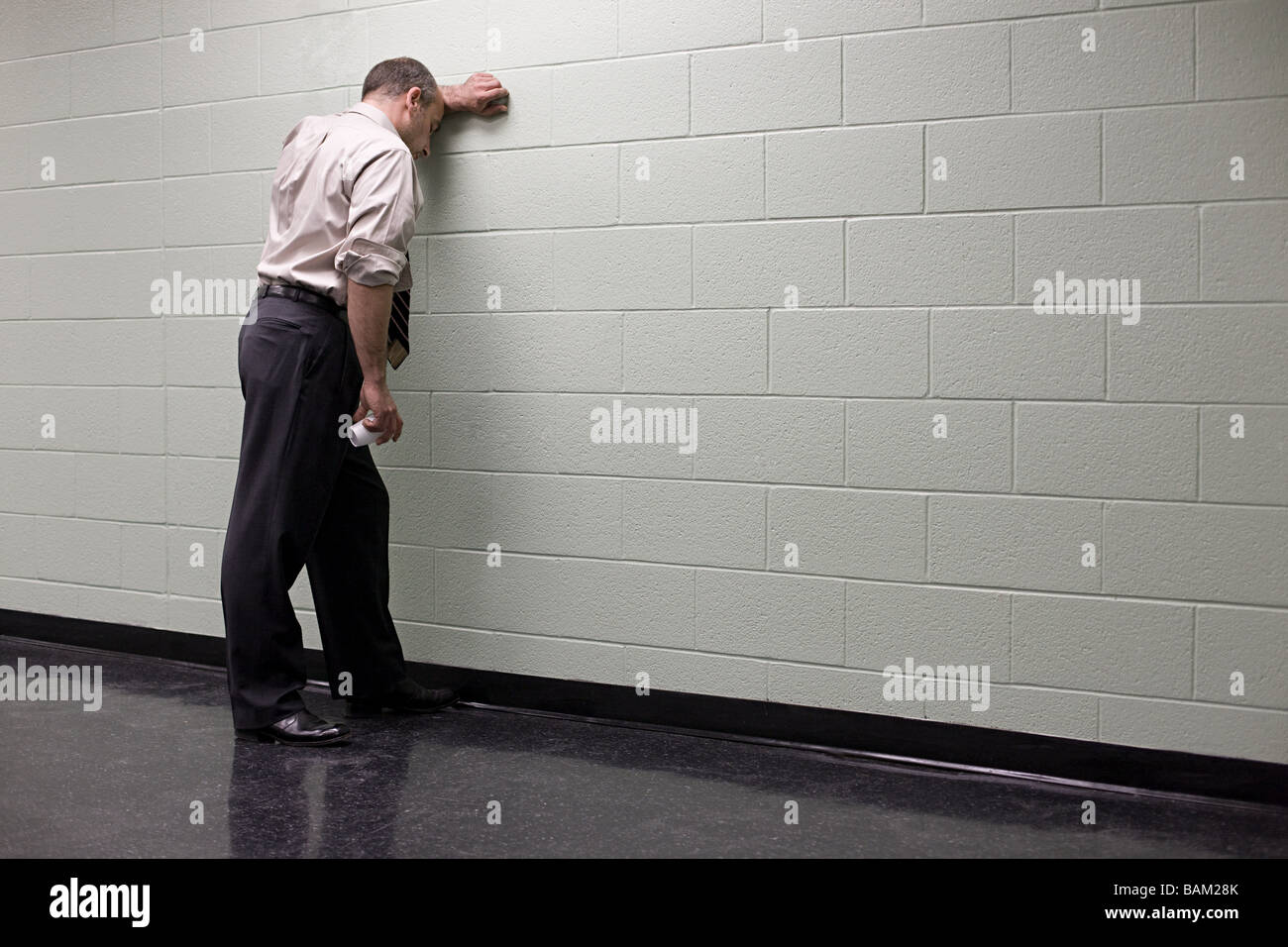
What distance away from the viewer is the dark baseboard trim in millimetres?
2676

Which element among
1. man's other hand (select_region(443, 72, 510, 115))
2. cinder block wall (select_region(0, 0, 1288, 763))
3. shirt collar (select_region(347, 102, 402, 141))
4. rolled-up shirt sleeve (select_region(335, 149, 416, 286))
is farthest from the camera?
man's other hand (select_region(443, 72, 510, 115))

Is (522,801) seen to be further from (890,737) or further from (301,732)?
(890,737)

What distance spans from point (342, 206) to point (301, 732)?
1.32 meters

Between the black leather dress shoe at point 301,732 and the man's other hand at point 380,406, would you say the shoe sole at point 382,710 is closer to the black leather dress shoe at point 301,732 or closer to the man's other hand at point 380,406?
the black leather dress shoe at point 301,732

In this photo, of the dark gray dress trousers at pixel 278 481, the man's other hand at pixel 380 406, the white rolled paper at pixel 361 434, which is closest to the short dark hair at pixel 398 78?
the dark gray dress trousers at pixel 278 481

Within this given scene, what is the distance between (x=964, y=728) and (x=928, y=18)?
1.67 metres

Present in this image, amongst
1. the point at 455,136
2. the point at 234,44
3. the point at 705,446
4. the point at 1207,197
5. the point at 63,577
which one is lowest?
the point at 63,577

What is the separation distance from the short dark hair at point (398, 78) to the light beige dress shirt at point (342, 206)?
3.0 inches

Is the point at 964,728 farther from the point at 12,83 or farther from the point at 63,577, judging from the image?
the point at 12,83


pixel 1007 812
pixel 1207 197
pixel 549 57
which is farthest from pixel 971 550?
Result: pixel 549 57

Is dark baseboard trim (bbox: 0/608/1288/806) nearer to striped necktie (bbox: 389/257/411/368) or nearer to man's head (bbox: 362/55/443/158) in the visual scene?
striped necktie (bbox: 389/257/411/368)

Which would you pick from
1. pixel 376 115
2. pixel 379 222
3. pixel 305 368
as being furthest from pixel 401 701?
pixel 376 115

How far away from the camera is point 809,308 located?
9.84 feet

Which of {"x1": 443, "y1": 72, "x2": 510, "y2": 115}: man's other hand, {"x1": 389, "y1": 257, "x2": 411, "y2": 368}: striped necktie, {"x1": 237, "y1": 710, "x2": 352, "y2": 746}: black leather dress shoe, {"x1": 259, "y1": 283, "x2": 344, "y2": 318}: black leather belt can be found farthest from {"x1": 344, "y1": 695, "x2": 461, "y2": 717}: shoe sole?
{"x1": 443, "y1": 72, "x2": 510, "y2": 115}: man's other hand
